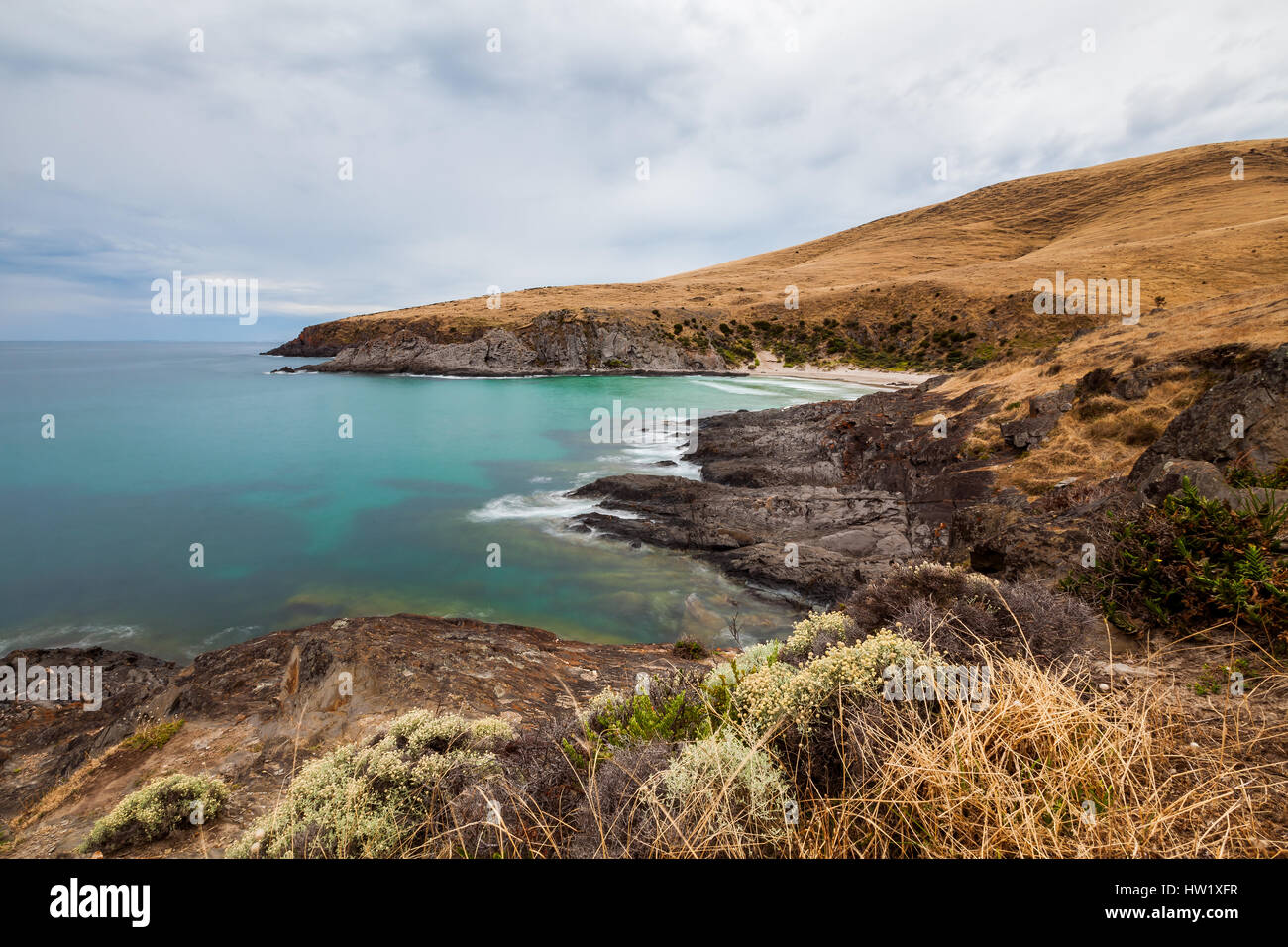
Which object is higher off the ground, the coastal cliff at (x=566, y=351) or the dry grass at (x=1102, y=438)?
the coastal cliff at (x=566, y=351)

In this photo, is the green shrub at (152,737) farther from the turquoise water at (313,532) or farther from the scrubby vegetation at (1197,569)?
the scrubby vegetation at (1197,569)

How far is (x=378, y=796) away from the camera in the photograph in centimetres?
344

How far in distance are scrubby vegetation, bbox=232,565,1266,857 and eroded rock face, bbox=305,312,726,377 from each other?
229 feet

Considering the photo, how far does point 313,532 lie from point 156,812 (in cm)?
1757

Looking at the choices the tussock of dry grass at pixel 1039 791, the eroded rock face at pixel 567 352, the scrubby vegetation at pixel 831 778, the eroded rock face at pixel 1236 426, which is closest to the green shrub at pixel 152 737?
the scrubby vegetation at pixel 831 778

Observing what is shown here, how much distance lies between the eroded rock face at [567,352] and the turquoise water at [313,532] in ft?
94.3

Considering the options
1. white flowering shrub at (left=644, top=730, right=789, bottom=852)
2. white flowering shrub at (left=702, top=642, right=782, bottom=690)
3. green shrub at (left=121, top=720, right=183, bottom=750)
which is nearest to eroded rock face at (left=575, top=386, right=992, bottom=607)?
white flowering shrub at (left=702, top=642, right=782, bottom=690)

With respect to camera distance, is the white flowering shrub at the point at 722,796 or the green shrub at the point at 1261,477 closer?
the white flowering shrub at the point at 722,796

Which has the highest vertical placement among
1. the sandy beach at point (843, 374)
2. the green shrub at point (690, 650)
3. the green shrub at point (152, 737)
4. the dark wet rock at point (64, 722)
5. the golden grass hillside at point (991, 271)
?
the golden grass hillside at point (991, 271)

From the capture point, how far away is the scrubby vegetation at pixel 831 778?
228 centimetres

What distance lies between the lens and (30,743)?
7.36 metres

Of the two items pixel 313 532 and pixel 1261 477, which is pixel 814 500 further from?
pixel 313 532

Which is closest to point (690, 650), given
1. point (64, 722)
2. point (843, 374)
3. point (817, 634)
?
point (817, 634)

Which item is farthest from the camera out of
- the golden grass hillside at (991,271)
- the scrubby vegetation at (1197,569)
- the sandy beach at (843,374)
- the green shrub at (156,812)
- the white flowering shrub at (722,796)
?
the golden grass hillside at (991,271)
